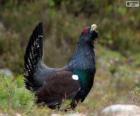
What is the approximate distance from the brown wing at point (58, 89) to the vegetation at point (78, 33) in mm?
2459

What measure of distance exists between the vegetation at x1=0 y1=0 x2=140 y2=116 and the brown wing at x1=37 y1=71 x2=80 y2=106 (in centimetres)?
246

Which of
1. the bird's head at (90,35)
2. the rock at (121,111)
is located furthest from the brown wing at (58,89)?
the rock at (121,111)

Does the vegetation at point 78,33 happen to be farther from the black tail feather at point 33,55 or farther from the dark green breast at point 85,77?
the dark green breast at point 85,77

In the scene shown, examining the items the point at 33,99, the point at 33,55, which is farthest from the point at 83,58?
the point at 33,99

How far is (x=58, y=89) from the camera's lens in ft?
31.4

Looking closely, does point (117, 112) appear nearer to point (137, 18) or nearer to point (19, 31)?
point (19, 31)

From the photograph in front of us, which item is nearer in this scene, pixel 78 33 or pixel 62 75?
pixel 62 75

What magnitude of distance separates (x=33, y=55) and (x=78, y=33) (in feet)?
21.7

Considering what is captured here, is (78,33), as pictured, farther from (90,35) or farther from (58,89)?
(58,89)

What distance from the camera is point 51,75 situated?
9758 millimetres

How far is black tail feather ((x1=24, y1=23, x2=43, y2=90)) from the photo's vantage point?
10133 millimetres

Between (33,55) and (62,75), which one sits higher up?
(33,55)

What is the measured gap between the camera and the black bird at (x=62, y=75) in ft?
31.3

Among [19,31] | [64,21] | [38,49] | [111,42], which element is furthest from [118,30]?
[38,49]
